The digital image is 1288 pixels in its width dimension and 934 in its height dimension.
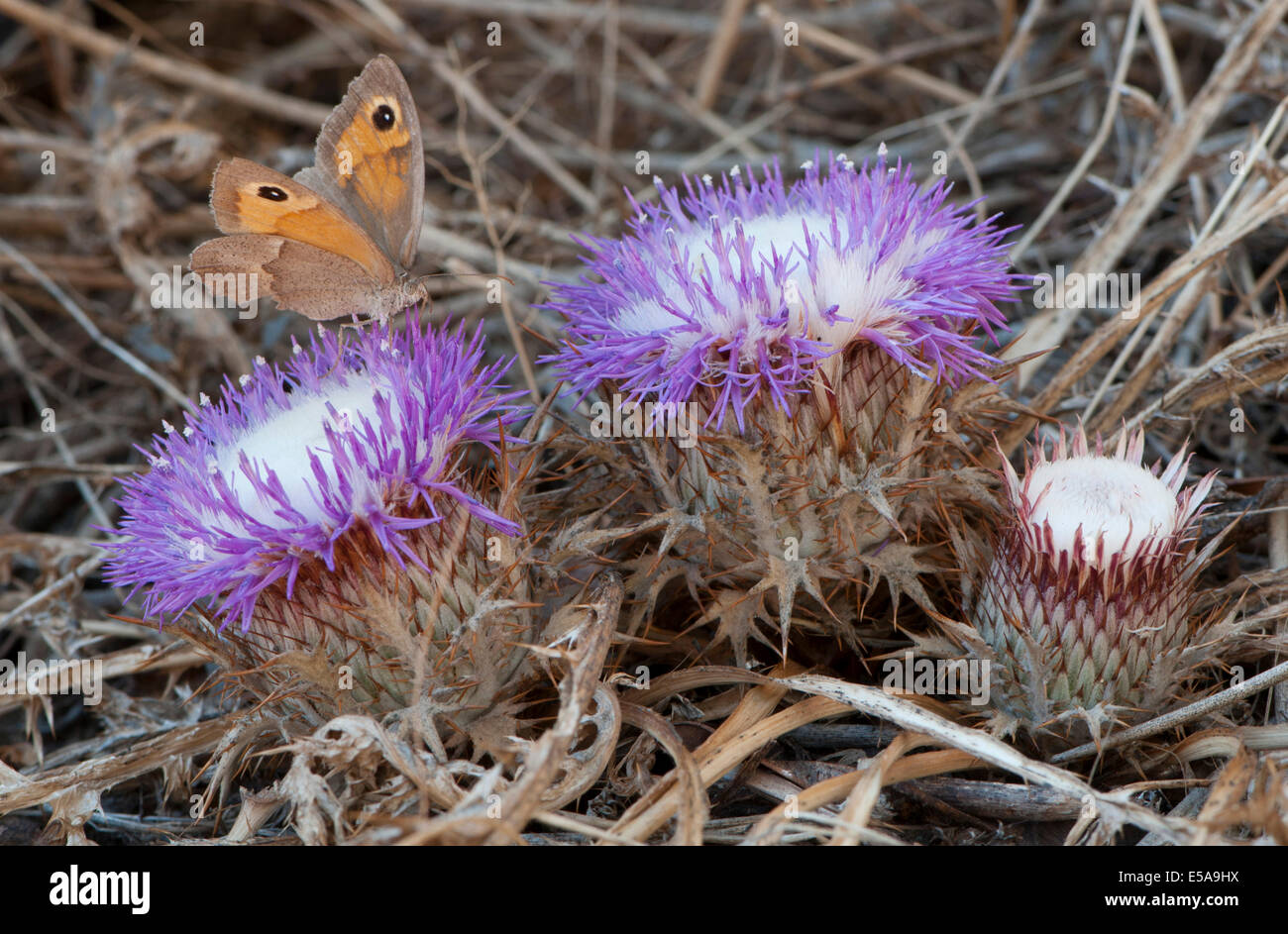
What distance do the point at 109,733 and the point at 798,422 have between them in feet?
8.31

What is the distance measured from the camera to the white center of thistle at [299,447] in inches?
109

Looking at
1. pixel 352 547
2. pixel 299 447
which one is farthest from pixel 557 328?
pixel 352 547

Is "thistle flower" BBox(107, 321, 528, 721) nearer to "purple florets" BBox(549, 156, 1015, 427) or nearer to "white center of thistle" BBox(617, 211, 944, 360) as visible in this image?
"purple florets" BBox(549, 156, 1015, 427)

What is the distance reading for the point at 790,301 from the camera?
2.81 meters

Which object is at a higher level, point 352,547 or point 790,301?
point 790,301

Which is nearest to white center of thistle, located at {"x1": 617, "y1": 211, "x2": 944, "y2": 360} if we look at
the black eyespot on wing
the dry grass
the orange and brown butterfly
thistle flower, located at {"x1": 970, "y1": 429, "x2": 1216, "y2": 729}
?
thistle flower, located at {"x1": 970, "y1": 429, "x2": 1216, "y2": 729}

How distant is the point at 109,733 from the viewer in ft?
12.1

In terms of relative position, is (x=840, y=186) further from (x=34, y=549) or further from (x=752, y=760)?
(x=34, y=549)

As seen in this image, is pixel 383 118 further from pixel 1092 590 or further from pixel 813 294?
pixel 1092 590

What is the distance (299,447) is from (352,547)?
34 cm

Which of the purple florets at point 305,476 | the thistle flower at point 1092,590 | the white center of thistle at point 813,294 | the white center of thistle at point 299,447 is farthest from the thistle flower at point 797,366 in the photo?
the white center of thistle at point 299,447

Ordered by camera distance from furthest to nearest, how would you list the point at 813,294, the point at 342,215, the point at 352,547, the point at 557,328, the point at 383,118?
1. the point at 557,328
2. the point at 383,118
3. the point at 342,215
4. the point at 813,294
5. the point at 352,547

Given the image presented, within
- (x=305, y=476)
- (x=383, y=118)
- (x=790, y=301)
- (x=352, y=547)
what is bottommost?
(x=352, y=547)
